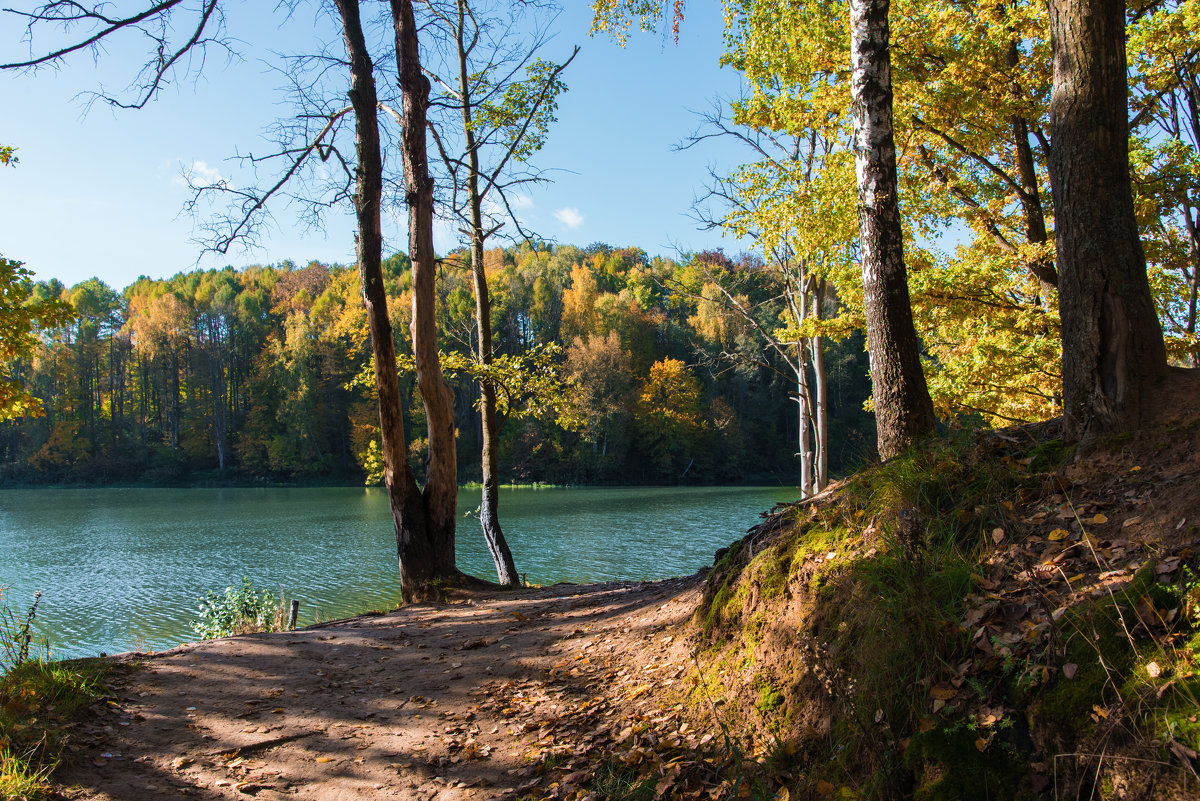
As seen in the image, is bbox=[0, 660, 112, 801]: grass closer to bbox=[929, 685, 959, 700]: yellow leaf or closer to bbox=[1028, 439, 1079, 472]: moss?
bbox=[929, 685, 959, 700]: yellow leaf

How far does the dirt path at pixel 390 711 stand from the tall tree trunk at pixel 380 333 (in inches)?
84.6

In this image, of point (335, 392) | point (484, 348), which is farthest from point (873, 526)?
point (335, 392)

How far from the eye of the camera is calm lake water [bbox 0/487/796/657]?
13.3 m

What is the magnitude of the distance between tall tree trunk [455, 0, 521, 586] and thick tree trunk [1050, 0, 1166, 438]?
7820 millimetres

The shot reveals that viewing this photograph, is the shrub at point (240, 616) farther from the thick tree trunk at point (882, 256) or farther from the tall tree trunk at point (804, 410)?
the tall tree trunk at point (804, 410)

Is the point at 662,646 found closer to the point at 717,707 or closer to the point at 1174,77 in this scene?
the point at 717,707

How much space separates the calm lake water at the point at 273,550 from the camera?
13320 millimetres

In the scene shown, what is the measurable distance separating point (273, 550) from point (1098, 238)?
71.9 feet

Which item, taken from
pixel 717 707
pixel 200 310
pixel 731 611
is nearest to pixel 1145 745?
pixel 717 707

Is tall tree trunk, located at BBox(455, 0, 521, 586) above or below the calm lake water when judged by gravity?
above

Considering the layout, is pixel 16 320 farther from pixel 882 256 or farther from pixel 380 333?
pixel 882 256

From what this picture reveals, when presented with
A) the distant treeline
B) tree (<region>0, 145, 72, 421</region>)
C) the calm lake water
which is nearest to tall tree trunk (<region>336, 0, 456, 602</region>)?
the calm lake water

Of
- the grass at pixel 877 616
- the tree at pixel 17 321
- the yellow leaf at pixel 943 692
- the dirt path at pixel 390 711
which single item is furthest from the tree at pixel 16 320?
the yellow leaf at pixel 943 692

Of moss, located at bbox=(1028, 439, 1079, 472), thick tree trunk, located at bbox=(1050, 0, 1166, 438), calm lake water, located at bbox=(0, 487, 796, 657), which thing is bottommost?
calm lake water, located at bbox=(0, 487, 796, 657)
